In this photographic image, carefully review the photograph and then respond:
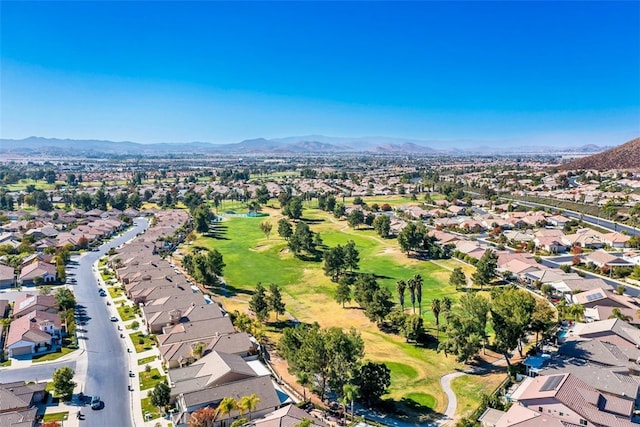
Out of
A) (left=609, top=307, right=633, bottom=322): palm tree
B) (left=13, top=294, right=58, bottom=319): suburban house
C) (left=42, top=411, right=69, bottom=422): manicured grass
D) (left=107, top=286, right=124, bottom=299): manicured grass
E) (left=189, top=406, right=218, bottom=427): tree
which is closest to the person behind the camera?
(left=189, top=406, right=218, bottom=427): tree

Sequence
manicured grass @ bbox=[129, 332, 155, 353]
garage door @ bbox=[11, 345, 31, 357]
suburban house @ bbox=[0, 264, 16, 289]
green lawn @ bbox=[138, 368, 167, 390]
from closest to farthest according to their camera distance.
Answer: green lawn @ bbox=[138, 368, 167, 390]
garage door @ bbox=[11, 345, 31, 357]
manicured grass @ bbox=[129, 332, 155, 353]
suburban house @ bbox=[0, 264, 16, 289]

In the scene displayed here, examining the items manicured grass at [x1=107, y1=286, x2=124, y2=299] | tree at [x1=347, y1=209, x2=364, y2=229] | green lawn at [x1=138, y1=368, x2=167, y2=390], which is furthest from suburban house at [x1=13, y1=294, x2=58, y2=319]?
tree at [x1=347, y1=209, x2=364, y2=229]

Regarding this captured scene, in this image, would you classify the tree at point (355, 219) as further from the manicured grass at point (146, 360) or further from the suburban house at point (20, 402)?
the suburban house at point (20, 402)

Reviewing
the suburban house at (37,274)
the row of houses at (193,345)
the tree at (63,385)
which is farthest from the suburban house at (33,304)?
the tree at (63,385)

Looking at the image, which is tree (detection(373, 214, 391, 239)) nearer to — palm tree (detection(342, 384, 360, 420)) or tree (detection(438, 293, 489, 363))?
tree (detection(438, 293, 489, 363))

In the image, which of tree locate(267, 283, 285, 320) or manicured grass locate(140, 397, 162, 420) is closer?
manicured grass locate(140, 397, 162, 420)

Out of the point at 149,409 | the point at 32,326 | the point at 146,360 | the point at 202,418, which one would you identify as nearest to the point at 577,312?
the point at 202,418
